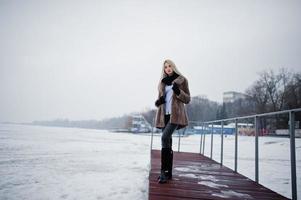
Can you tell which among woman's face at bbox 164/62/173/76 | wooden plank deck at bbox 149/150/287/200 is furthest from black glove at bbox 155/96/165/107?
wooden plank deck at bbox 149/150/287/200

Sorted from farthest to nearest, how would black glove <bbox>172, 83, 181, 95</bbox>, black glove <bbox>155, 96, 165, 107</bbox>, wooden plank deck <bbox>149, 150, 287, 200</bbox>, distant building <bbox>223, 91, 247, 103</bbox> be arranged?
distant building <bbox>223, 91, 247, 103</bbox>, black glove <bbox>155, 96, 165, 107</bbox>, black glove <bbox>172, 83, 181, 95</bbox>, wooden plank deck <bbox>149, 150, 287, 200</bbox>

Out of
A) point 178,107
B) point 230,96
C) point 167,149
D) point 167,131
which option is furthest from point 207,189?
point 230,96

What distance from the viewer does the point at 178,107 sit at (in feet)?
10.2

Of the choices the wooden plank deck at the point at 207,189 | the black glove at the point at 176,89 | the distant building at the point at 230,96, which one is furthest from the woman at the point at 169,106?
the distant building at the point at 230,96

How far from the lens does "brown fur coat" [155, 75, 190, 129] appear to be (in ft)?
10.0

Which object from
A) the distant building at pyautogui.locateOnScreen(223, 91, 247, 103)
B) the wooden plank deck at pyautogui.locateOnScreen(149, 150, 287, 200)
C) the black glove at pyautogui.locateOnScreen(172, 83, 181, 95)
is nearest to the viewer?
the wooden plank deck at pyautogui.locateOnScreen(149, 150, 287, 200)

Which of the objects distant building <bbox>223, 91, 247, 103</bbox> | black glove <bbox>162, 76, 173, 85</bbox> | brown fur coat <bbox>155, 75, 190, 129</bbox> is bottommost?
brown fur coat <bbox>155, 75, 190, 129</bbox>

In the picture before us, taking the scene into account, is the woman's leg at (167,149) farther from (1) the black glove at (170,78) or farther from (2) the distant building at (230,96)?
(2) the distant building at (230,96)

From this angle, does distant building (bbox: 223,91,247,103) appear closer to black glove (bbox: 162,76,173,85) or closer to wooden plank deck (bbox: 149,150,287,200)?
wooden plank deck (bbox: 149,150,287,200)

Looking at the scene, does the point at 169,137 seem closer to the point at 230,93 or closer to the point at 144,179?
the point at 144,179

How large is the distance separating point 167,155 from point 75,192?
1.96 m

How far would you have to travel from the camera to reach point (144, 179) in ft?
17.7

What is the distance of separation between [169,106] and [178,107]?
12 cm

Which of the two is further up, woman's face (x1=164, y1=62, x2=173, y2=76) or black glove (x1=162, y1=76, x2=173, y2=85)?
woman's face (x1=164, y1=62, x2=173, y2=76)
